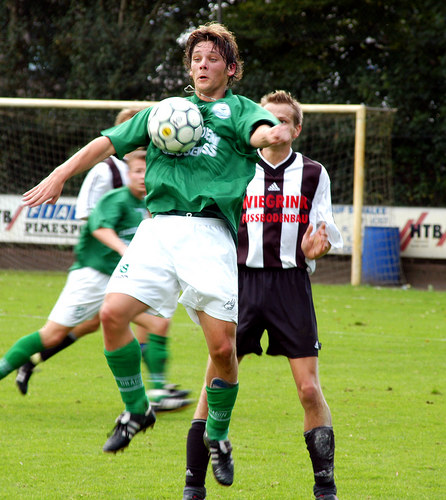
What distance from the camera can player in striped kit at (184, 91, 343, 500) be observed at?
429 centimetres

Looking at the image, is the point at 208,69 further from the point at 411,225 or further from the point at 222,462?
the point at 411,225

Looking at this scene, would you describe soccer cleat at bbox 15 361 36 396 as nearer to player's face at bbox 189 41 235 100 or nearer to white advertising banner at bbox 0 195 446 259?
player's face at bbox 189 41 235 100

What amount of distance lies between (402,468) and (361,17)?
2034 cm

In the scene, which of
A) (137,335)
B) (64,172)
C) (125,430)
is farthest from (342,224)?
(64,172)

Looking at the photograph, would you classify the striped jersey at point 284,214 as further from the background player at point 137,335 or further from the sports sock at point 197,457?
the background player at point 137,335

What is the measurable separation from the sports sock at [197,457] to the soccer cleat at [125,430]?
503 millimetres

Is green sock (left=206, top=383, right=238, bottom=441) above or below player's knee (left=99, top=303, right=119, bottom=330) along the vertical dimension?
below

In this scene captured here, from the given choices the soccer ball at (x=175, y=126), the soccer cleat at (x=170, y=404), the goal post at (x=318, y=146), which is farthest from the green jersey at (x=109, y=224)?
the goal post at (x=318, y=146)

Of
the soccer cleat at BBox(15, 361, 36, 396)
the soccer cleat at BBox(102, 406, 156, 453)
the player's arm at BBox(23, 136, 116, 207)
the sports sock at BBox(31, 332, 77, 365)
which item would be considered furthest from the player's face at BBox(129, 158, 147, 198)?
the soccer cleat at BBox(102, 406, 156, 453)

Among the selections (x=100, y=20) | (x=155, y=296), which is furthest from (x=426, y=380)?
(x=100, y=20)

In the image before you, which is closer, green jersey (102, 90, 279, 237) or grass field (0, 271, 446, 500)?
green jersey (102, 90, 279, 237)

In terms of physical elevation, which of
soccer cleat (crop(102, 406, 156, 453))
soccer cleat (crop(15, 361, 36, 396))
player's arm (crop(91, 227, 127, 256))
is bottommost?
soccer cleat (crop(15, 361, 36, 396))

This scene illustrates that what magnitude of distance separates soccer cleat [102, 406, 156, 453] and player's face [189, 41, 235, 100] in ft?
5.33

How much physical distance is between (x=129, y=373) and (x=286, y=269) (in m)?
1.14
